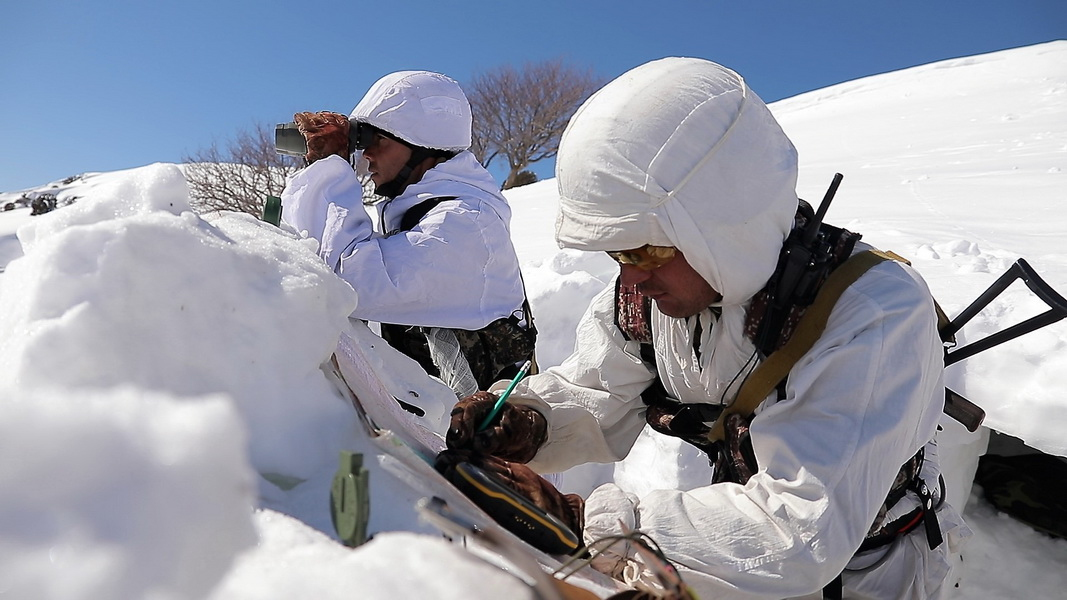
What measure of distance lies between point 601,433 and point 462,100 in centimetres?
152

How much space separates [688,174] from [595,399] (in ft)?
2.28

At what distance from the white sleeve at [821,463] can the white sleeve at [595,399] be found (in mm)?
523

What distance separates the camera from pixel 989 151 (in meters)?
10.3

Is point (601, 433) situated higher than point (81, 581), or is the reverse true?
point (81, 581)

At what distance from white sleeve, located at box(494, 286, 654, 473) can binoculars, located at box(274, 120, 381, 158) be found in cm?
124

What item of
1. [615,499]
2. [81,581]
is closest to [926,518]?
[615,499]

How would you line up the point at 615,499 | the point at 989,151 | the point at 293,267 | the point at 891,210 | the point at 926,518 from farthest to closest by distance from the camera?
the point at 989,151, the point at 891,210, the point at 926,518, the point at 615,499, the point at 293,267

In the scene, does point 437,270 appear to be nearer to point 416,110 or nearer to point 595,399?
point 416,110

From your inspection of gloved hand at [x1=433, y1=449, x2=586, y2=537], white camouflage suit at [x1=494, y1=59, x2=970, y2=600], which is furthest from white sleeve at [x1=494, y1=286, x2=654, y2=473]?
gloved hand at [x1=433, y1=449, x2=586, y2=537]

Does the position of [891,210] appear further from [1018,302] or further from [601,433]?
[601,433]

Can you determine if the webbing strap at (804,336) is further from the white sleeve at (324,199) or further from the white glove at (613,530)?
the white sleeve at (324,199)

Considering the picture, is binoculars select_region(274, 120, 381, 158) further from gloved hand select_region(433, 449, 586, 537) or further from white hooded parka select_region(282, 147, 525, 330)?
gloved hand select_region(433, 449, 586, 537)

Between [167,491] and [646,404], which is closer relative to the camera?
[167,491]

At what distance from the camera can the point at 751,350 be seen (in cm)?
136
